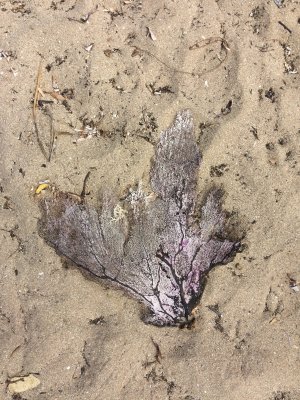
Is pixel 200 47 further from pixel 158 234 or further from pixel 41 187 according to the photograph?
pixel 41 187

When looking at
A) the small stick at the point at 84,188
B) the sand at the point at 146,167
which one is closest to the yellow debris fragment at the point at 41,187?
the sand at the point at 146,167

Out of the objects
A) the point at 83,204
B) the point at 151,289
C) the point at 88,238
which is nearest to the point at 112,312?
the point at 151,289

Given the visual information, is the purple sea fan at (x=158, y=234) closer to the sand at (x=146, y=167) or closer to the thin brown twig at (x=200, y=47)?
the sand at (x=146, y=167)

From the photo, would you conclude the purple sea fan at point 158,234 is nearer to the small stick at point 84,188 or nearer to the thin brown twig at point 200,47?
the small stick at point 84,188

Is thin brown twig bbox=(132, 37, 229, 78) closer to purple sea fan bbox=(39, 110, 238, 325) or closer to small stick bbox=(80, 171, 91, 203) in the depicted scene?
purple sea fan bbox=(39, 110, 238, 325)

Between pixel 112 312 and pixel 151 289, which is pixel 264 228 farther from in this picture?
pixel 112 312

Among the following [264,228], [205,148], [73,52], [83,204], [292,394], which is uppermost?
[73,52]

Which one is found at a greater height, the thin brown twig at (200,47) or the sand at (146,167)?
the thin brown twig at (200,47)
